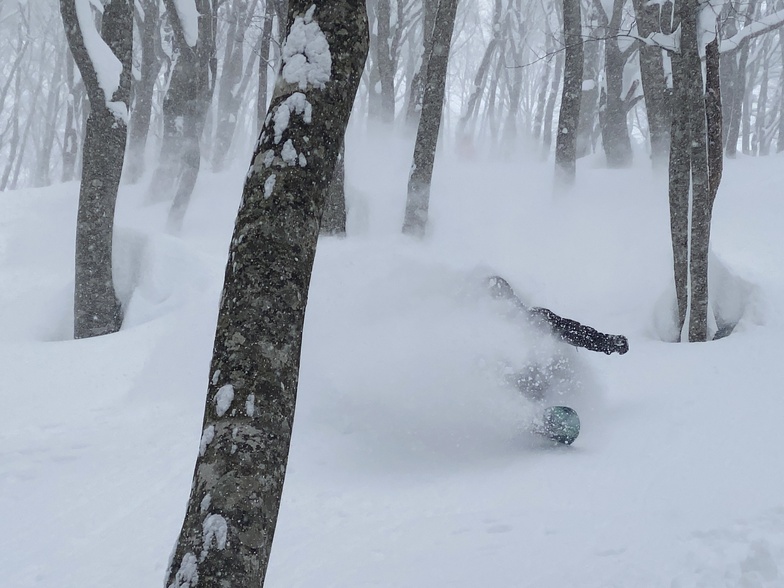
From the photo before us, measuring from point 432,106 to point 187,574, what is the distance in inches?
369

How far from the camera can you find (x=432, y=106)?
10453 millimetres

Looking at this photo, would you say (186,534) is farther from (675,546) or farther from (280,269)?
(675,546)

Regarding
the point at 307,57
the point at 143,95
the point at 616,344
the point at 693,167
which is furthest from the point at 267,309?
the point at 143,95

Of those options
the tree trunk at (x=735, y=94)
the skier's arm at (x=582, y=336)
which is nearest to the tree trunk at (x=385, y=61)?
the tree trunk at (x=735, y=94)

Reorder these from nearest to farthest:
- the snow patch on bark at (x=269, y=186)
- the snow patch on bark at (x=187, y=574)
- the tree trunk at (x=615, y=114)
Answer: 1. the snow patch on bark at (x=187, y=574)
2. the snow patch on bark at (x=269, y=186)
3. the tree trunk at (x=615, y=114)

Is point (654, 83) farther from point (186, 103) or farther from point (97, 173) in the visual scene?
point (97, 173)

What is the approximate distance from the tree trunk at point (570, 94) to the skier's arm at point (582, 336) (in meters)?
7.16

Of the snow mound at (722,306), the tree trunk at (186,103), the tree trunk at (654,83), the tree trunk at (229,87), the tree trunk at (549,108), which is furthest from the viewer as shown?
the tree trunk at (549,108)

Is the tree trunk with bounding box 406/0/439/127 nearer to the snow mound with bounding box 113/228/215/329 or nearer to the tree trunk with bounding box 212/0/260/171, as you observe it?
the tree trunk with bounding box 212/0/260/171

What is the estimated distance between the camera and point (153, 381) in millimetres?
6059

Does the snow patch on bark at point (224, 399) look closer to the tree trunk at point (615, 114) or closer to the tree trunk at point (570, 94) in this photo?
the tree trunk at point (570, 94)

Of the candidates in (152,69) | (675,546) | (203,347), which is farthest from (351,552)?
(152,69)

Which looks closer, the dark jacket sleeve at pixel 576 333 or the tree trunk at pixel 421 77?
the dark jacket sleeve at pixel 576 333

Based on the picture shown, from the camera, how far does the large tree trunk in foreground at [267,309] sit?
1927 millimetres
